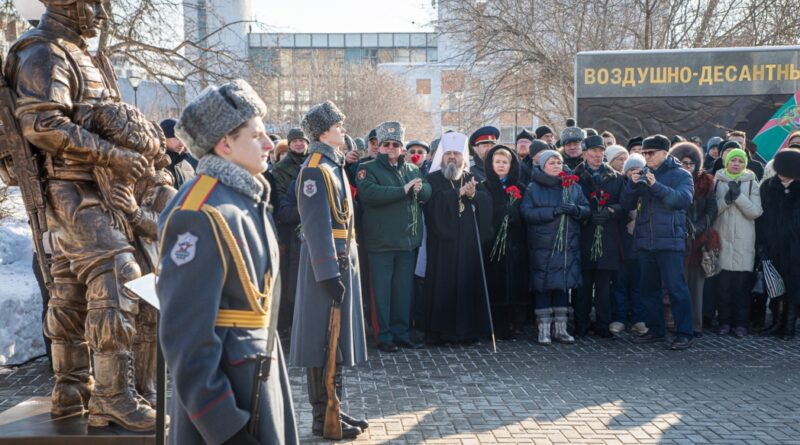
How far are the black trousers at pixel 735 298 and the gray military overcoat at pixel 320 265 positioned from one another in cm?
545

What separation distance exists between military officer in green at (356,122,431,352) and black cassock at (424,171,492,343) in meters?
0.23

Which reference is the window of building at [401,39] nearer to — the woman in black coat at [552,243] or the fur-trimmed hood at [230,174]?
the woman in black coat at [552,243]

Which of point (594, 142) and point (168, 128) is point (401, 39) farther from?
point (168, 128)

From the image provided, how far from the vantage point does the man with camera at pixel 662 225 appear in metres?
9.05

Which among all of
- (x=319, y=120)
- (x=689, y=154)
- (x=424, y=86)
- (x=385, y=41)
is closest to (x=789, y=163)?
(x=689, y=154)

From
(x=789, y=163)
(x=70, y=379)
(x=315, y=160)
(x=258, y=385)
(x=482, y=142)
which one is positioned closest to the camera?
(x=258, y=385)

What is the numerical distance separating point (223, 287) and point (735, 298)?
316 inches

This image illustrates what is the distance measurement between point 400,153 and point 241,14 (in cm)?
5497

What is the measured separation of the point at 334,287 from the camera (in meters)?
5.64

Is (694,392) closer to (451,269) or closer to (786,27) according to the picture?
(451,269)

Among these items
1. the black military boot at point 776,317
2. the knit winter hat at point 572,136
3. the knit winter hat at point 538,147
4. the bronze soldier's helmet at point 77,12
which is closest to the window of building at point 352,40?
the knit winter hat at point 572,136

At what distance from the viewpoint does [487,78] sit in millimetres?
27125

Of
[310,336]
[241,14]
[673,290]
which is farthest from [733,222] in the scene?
[241,14]

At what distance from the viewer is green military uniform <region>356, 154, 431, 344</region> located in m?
→ 9.26
